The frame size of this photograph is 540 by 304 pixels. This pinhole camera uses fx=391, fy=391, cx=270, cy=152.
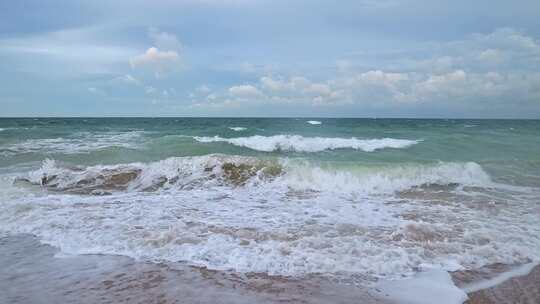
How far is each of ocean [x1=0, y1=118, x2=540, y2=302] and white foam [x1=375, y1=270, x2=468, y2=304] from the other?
0.51 ft

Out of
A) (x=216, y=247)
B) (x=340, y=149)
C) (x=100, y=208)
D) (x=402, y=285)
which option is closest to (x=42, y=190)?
(x=100, y=208)

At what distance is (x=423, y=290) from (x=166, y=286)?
8.78 ft

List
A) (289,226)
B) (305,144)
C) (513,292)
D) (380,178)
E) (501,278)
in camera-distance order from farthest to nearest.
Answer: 1. (305,144)
2. (380,178)
3. (289,226)
4. (501,278)
5. (513,292)

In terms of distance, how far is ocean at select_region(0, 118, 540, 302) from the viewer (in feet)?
16.3

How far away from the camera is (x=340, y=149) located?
739 inches

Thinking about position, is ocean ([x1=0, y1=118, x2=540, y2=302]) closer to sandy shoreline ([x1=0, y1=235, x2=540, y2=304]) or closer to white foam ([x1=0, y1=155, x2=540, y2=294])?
white foam ([x1=0, y1=155, x2=540, y2=294])

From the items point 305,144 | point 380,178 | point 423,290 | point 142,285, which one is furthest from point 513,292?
point 305,144

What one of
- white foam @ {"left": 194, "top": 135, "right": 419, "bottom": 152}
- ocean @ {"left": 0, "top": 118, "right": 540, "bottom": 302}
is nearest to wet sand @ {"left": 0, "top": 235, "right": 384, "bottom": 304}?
ocean @ {"left": 0, "top": 118, "right": 540, "bottom": 302}

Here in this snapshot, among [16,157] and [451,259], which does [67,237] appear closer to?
[451,259]

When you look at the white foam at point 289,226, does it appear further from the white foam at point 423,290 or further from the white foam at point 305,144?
the white foam at point 305,144

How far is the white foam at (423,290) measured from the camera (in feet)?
12.7

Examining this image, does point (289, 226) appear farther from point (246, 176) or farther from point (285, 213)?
point (246, 176)

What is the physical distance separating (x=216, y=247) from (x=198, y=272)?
83 centimetres

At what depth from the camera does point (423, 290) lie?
4066mm
